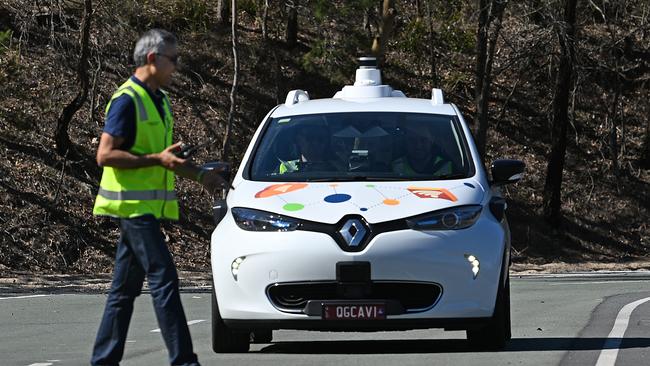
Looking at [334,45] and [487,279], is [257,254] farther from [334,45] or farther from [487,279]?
[334,45]

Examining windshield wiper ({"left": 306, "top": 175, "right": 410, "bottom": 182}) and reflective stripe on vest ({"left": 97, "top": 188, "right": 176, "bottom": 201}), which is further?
windshield wiper ({"left": 306, "top": 175, "right": 410, "bottom": 182})

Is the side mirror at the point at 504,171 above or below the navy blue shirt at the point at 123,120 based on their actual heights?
below

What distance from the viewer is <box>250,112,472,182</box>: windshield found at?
10953 mm

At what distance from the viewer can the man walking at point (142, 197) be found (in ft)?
26.1

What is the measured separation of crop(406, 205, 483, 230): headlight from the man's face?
2.49m

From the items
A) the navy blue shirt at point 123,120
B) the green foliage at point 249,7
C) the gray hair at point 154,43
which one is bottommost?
the green foliage at point 249,7

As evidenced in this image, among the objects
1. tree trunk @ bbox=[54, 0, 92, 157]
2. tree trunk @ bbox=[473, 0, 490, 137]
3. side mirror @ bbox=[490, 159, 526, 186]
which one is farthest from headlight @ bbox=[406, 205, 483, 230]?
tree trunk @ bbox=[473, 0, 490, 137]

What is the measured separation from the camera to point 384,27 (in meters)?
36.9

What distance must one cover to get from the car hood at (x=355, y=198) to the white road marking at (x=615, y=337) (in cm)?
135

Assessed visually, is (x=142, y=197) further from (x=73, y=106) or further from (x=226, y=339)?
(x=73, y=106)

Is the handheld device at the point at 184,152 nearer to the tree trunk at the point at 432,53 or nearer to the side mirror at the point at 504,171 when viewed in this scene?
the side mirror at the point at 504,171

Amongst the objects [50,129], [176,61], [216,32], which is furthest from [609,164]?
[176,61]

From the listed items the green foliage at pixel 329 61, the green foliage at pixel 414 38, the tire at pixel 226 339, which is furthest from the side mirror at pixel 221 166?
the green foliage at pixel 414 38

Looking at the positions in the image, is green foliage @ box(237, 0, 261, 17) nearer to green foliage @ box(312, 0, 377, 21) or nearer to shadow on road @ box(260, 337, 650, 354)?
green foliage @ box(312, 0, 377, 21)
